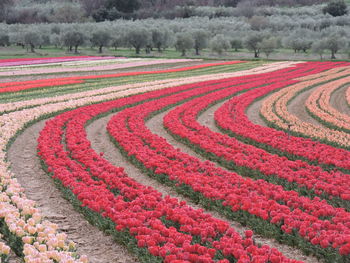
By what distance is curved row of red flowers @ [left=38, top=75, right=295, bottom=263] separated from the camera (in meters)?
7.19

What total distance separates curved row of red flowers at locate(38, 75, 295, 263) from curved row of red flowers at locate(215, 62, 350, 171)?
5.98 metres

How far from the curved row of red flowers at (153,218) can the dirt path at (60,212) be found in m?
0.41

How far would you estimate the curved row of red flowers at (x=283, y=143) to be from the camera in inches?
536

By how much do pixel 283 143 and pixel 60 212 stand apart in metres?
8.37

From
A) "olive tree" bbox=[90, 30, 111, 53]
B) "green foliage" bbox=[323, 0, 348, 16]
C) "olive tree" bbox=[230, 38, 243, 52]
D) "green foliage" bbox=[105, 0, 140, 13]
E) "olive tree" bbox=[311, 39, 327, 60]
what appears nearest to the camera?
"olive tree" bbox=[311, 39, 327, 60]

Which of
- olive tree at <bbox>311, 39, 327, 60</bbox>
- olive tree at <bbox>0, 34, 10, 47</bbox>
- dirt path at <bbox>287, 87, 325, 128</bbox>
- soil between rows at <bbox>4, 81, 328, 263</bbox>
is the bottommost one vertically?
dirt path at <bbox>287, 87, 325, 128</bbox>

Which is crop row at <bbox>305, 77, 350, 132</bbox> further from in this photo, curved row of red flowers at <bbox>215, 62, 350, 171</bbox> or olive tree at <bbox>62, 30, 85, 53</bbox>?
olive tree at <bbox>62, 30, 85, 53</bbox>

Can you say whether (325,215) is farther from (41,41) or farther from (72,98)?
(41,41)

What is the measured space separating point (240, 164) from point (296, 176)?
80.9 inches

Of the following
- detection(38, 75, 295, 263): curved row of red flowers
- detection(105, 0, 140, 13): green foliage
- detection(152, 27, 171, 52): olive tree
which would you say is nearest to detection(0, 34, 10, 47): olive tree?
detection(152, 27, 171, 52): olive tree

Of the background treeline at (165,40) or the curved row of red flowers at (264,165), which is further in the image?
the background treeline at (165,40)

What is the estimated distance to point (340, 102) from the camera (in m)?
29.0

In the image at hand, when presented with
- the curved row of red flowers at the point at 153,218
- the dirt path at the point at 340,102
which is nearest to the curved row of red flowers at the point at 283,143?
the curved row of red flowers at the point at 153,218

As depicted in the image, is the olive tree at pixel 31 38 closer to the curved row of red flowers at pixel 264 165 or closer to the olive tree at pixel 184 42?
the olive tree at pixel 184 42
